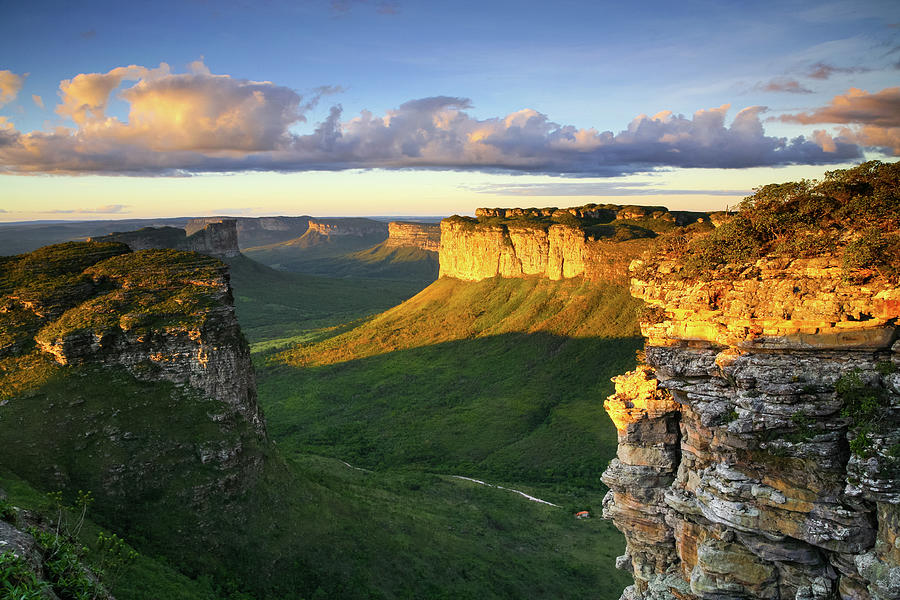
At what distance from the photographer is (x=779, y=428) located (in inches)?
569

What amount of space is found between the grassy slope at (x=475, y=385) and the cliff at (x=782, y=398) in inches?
1589

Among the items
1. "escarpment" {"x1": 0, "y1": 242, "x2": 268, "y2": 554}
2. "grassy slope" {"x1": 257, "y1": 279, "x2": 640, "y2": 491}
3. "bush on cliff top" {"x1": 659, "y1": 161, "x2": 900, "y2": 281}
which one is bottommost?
"grassy slope" {"x1": 257, "y1": 279, "x2": 640, "y2": 491}

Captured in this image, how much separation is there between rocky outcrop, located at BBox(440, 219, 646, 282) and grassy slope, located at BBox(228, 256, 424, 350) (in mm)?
41678

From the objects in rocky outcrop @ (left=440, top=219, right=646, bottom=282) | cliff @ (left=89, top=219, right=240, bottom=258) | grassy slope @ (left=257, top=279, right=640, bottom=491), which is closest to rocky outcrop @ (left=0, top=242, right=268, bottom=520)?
grassy slope @ (left=257, top=279, right=640, bottom=491)

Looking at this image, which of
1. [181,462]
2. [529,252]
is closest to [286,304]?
[529,252]

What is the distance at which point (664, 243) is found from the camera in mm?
19734

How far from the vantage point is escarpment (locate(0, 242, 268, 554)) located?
2861 centimetres

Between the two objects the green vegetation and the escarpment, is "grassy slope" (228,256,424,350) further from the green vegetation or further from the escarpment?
the green vegetation

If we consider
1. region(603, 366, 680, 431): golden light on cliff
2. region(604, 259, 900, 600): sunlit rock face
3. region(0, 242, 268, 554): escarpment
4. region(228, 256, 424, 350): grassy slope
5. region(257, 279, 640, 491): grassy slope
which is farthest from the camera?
region(228, 256, 424, 350): grassy slope

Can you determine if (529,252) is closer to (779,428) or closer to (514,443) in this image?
(514,443)

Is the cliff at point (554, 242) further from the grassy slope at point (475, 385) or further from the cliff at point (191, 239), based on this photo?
the cliff at point (191, 239)

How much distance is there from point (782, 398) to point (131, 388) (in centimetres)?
3185

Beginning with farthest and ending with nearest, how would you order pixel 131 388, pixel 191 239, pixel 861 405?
pixel 191 239, pixel 131 388, pixel 861 405

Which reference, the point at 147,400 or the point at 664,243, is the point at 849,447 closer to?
the point at 664,243
